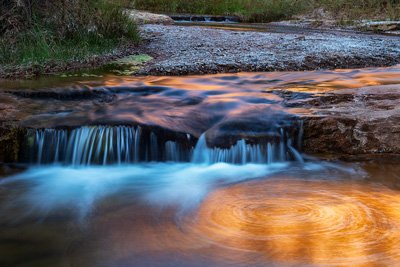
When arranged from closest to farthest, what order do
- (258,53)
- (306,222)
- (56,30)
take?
(306,222) → (56,30) → (258,53)

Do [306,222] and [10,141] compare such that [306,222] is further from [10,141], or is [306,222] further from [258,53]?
[258,53]

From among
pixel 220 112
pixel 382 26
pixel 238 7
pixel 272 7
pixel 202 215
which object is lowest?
pixel 202 215

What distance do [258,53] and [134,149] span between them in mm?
4858

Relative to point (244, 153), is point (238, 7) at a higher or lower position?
higher

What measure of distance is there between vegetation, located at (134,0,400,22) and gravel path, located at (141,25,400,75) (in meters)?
9.16

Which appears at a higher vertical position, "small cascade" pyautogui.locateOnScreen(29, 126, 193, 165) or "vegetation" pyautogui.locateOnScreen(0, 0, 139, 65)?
"vegetation" pyautogui.locateOnScreen(0, 0, 139, 65)

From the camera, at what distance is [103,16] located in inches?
345

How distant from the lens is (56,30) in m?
7.98

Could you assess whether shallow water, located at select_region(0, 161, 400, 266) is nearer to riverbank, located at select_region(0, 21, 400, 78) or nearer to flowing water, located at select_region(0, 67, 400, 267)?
flowing water, located at select_region(0, 67, 400, 267)

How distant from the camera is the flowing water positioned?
3021 mm

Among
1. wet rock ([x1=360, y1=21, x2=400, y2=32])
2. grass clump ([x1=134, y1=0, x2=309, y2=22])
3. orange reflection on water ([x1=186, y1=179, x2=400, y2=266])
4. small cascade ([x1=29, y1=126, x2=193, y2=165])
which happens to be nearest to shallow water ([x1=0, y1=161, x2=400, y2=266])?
orange reflection on water ([x1=186, y1=179, x2=400, y2=266])

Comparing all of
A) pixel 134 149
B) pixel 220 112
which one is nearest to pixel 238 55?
pixel 220 112

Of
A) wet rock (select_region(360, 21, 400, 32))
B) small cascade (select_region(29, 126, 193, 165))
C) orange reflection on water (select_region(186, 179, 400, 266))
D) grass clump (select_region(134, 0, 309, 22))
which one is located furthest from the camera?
grass clump (select_region(134, 0, 309, 22))

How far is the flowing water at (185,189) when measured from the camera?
3.02 metres
